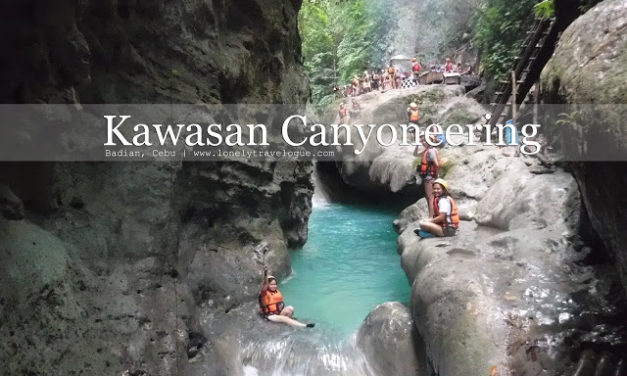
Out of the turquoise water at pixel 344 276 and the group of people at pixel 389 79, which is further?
the group of people at pixel 389 79

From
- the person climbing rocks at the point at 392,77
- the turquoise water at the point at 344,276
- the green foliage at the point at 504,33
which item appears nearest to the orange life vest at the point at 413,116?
the green foliage at the point at 504,33

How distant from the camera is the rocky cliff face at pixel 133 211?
4.49 meters

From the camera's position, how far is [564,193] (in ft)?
28.0

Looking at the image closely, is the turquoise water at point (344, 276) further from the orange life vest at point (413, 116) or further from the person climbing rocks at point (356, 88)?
the person climbing rocks at point (356, 88)

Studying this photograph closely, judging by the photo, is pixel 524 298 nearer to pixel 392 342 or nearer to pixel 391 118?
pixel 392 342

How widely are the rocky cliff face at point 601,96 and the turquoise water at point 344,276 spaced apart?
4.50m

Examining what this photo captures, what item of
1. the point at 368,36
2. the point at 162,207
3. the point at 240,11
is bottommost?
the point at 162,207

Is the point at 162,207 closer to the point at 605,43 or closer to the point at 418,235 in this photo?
the point at 418,235

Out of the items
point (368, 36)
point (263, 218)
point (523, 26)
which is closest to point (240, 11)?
point (263, 218)

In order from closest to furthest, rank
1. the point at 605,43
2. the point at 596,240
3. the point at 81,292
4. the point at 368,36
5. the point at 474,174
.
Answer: the point at 605,43 → the point at 81,292 → the point at 596,240 → the point at 474,174 → the point at 368,36

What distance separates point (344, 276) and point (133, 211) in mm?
6203

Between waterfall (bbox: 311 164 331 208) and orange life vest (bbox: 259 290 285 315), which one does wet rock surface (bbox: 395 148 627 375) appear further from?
waterfall (bbox: 311 164 331 208)

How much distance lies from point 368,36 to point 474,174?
69.8ft

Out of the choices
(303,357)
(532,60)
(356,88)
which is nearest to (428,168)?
(532,60)
